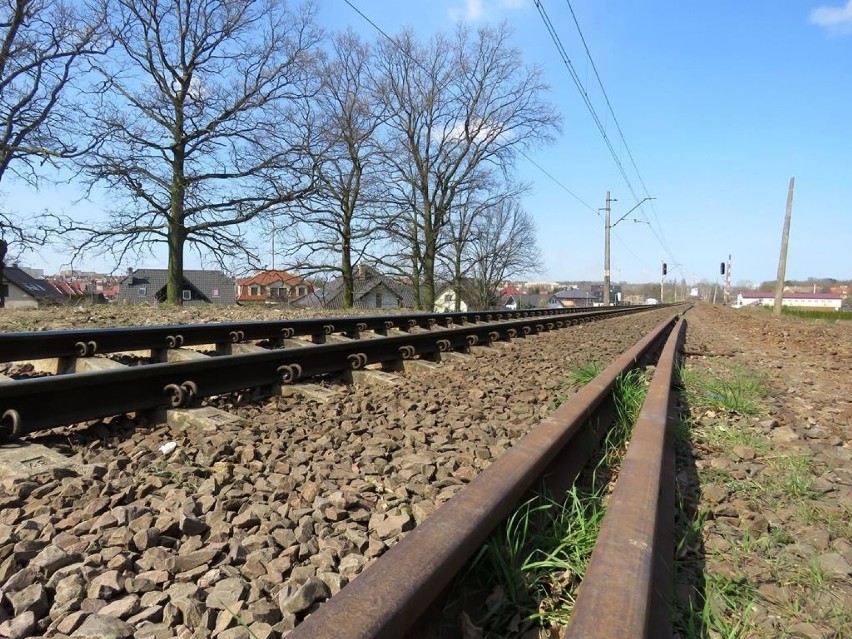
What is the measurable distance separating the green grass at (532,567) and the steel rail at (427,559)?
0.13 m

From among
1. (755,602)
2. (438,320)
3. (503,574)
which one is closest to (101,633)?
(503,574)

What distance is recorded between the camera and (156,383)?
3627mm

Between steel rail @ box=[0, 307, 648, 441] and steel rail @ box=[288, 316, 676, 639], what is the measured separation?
2.30 m

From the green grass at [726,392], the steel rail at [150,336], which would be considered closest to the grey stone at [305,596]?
the steel rail at [150,336]

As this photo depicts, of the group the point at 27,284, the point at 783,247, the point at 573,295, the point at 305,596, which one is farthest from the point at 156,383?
the point at 573,295

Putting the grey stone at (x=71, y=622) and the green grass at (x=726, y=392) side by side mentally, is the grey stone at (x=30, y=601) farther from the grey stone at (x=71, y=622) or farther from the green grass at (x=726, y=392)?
the green grass at (x=726, y=392)

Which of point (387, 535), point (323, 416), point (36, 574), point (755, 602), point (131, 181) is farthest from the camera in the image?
point (131, 181)

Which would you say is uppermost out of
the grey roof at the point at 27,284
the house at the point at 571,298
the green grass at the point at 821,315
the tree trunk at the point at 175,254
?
the tree trunk at the point at 175,254

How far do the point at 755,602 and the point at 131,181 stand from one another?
21011mm

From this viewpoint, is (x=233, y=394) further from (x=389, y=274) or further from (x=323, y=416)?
(x=389, y=274)

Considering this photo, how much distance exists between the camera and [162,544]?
1977 millimetres

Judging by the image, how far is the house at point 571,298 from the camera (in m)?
126

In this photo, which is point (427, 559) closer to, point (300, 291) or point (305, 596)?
point (305, 596)

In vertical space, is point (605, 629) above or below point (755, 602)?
above
